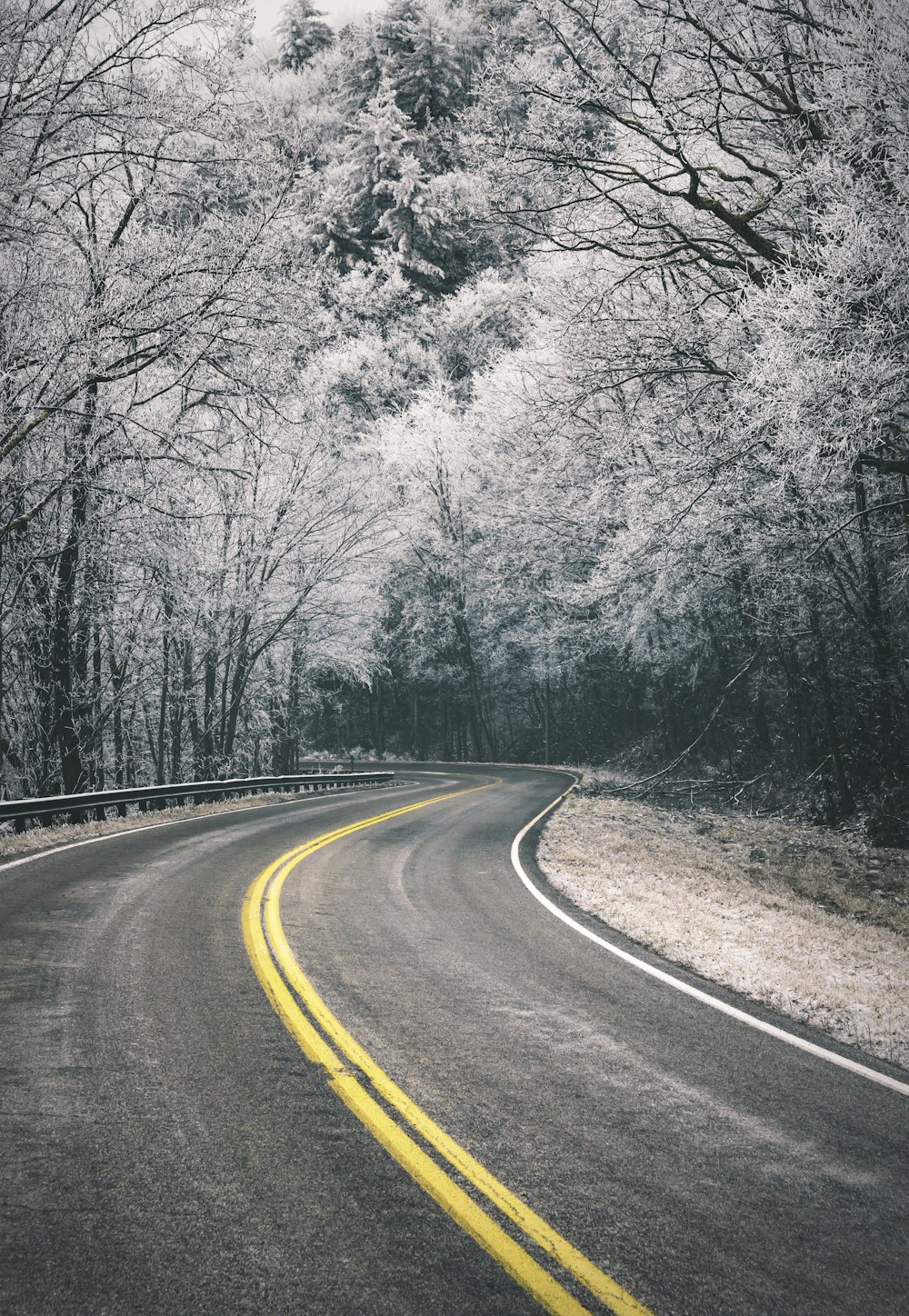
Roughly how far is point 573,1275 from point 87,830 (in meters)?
11.7

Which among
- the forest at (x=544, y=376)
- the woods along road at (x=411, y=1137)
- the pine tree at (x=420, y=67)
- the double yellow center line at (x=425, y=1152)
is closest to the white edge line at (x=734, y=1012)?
the woods along road at (x=411, y=1137)

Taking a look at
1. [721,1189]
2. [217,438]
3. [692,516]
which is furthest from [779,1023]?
[217,438]

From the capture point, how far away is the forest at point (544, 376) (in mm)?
9023

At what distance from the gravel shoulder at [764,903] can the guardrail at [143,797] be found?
798cm

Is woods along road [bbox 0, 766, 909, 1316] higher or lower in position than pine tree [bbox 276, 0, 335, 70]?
lower

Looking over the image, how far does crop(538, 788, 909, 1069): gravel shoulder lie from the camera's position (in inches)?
225

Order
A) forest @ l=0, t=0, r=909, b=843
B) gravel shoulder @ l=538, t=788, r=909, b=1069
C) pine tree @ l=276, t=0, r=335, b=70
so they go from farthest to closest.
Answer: pine tree @ l=276, t=0, r=335, b=70
forest @ l=0, t=0, r=909, b=843
gravel shoulder @ l=538, t=788, r=909, b=1069

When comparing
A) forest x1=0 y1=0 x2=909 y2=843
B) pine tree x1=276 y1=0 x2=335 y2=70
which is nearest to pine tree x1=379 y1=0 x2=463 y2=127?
forest x1=0 y1=0 x2=909 y2=843

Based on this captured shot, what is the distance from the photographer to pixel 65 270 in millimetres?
11633

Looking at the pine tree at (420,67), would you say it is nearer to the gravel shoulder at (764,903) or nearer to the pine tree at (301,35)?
the pine tree at (301,35)

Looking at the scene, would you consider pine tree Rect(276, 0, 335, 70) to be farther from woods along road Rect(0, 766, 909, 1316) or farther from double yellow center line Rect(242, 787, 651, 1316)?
double yellow center line Rect(242, 787, 651, 1316)

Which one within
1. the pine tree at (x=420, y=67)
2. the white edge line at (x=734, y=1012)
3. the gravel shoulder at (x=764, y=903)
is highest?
the pine tree at (x=420, y=67)

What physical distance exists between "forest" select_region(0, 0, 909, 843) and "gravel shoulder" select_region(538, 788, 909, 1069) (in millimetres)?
2323

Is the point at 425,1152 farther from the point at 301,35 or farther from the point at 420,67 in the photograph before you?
the point at 301,35
